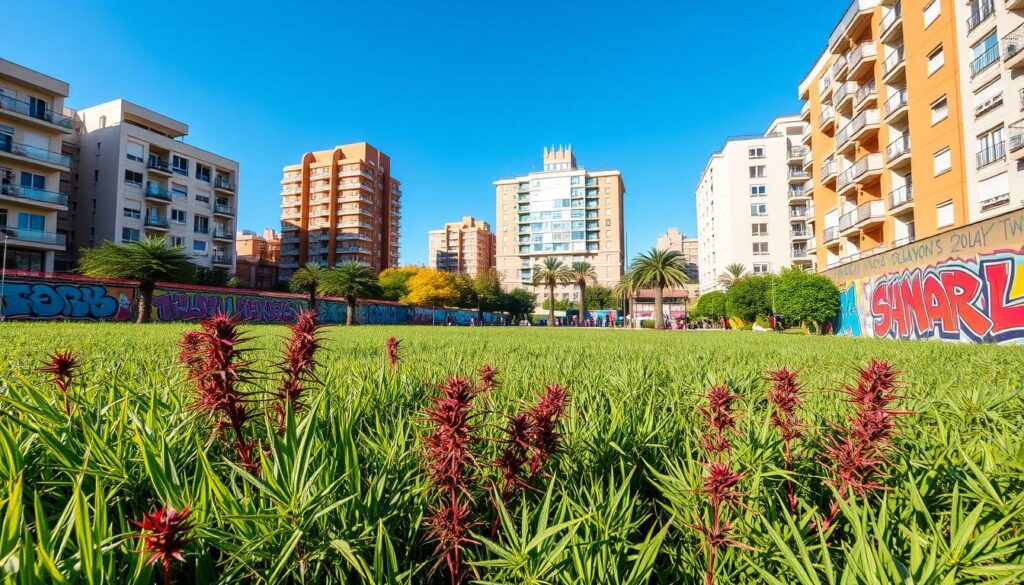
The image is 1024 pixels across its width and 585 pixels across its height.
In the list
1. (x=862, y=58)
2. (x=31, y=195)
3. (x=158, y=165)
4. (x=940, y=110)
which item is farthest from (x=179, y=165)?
(x=940, y=110)

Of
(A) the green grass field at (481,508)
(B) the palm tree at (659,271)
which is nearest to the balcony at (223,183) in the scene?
(B) the palm tree at (659,271)

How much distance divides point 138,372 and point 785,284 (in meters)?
31.0

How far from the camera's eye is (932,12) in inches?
843

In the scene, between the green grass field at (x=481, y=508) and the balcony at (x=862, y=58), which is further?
the balcony at (x=862, y=58)

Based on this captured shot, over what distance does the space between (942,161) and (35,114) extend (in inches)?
2516

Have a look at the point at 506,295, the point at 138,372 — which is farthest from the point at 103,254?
the point at 506,295

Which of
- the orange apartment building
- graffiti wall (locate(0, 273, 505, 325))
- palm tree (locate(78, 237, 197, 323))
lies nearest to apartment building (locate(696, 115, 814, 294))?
the orange apartment building

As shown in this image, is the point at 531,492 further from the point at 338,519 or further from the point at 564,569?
the point at 338,519

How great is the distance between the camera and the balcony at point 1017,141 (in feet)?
56.1

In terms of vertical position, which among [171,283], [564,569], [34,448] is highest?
[171,283]

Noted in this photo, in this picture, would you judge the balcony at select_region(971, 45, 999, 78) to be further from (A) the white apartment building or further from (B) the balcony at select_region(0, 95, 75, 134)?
(B) the balcony at select_region(0, 95, 75, 134)

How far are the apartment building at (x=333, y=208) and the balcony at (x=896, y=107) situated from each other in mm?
78851

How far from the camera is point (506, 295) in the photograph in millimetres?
82438

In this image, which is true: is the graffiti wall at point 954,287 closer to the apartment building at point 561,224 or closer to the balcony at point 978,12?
the balcony at point 978,12
